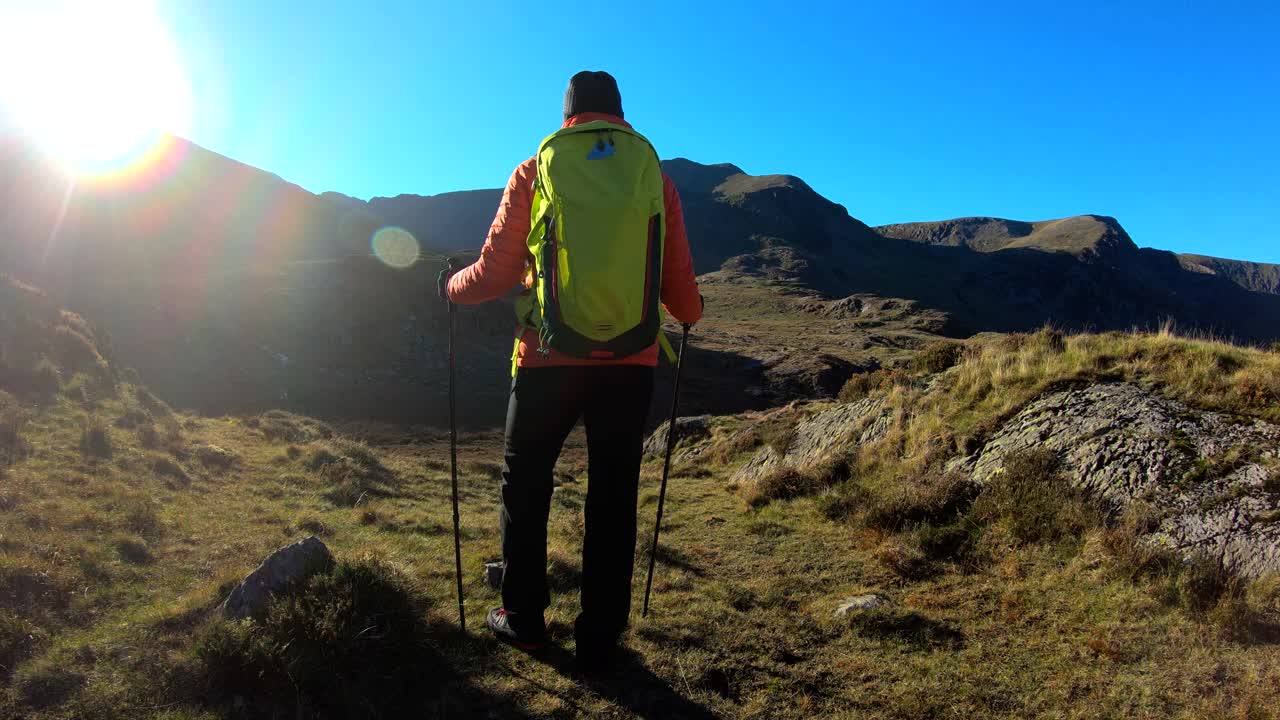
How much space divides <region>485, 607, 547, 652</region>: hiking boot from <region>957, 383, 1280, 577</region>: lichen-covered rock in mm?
3857

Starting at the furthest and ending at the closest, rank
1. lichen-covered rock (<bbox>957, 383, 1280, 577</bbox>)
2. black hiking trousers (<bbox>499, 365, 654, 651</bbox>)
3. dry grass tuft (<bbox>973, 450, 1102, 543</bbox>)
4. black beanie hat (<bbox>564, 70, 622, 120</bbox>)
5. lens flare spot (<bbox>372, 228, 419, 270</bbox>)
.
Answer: lens flare spot (<bbox>372, 228, 419, 270</bbox>) → dry grass tuft (<bbox>973, 450, 1102, 543</bbox>) → lichen-covered rock (<bbox>957, 383, 1280, 577</bbox>) → black beanie hat (<bbox>564, 70, 622, 120</bbox>) → black hiking trousers (<bbox>499, 365, 654, 651</bbox>)

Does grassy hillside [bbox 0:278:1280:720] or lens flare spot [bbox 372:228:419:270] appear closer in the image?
grassy hillside [bbox 0:278:1280:720]

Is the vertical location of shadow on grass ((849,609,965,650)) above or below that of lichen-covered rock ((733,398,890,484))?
below

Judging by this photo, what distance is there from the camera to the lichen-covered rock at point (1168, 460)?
3.89m

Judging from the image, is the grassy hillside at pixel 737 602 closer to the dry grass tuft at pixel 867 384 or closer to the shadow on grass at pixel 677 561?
the shadow on grass at pixel 677 561

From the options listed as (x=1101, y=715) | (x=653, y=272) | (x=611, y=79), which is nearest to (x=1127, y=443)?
(x=1101, y=715)

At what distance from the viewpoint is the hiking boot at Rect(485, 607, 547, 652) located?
10.5 feet

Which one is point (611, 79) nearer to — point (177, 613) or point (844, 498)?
point (177, 613)

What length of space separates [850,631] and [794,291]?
3872 inches

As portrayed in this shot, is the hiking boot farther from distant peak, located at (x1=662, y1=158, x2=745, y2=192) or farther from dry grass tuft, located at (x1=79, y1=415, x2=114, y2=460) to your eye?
distant peak, located at (x1=662, y1=158, x2=745, y2=192)

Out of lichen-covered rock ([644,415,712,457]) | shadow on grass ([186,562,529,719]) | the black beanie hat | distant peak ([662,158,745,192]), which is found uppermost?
distant peak ([662,158,745,192])

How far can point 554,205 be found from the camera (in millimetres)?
2744

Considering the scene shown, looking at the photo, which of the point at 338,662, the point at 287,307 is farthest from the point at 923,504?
the point at 287,307

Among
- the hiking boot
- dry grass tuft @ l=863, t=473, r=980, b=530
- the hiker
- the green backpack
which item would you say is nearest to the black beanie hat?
the hiker
